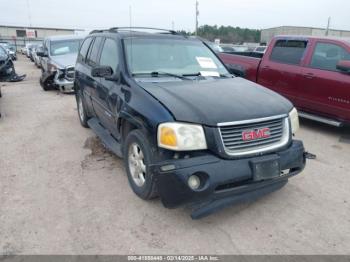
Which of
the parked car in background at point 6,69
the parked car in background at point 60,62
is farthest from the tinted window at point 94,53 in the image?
the parked car in background at point 6,69

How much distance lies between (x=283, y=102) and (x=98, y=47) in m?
2.99

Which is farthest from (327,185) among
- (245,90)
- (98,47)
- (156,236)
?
(98,47)

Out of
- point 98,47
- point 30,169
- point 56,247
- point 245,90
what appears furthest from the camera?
point 98,47

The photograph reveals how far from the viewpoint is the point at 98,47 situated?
492 centimetres

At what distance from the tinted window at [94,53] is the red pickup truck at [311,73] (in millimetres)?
2234

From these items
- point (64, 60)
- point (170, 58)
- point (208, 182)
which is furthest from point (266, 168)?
point (64, 60)

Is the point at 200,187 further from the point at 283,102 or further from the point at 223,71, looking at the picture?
the point at 223,71

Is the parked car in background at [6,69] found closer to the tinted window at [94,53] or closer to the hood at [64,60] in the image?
the hood at [64,60]

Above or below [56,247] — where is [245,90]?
above

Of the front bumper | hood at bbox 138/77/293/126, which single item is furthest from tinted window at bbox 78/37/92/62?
the front bumper

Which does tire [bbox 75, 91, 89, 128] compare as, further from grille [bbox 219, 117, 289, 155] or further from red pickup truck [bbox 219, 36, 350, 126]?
grille [bbox 219, 117, 289, 155]

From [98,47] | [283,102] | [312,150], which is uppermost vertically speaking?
[98,47]

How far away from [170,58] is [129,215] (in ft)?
6.91

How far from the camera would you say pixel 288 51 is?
670 centimetres
